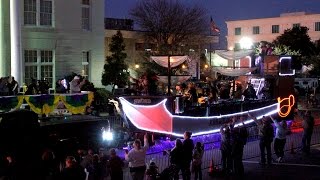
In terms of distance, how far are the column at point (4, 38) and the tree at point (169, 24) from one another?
22681 mm

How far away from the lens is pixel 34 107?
65.0 feet

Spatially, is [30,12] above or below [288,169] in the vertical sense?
above

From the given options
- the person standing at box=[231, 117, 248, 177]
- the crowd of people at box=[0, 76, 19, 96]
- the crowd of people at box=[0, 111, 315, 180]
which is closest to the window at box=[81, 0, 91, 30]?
the crowd of people at box=[0, 76, 19, 96]

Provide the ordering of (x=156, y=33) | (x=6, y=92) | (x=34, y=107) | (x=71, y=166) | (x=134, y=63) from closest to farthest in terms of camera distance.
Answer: (x=71, y=166)
(x=34, y=107)
(x=6, y=92)
(x=134, y=63)
(x=156, y=33)

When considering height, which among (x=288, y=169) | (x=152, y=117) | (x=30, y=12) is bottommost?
(x=288, y=169)

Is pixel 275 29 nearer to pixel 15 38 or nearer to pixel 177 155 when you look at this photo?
pixel 15 38

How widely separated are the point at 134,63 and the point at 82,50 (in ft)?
51.5

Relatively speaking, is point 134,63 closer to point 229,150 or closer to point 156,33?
point 156,33

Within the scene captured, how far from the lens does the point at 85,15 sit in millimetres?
32875

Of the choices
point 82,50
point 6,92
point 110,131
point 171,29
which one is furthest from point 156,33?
point 110,131

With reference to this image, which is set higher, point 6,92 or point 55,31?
point 55,31

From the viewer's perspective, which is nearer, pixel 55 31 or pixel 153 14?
pixel 55 31

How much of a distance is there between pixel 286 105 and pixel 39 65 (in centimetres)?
1336

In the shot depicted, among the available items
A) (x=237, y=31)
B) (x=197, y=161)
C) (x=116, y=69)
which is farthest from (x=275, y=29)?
(x=197, y=161)
